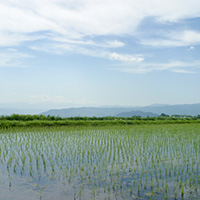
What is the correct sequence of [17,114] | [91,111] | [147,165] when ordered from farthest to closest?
[91,111], [17,114], [147,165]

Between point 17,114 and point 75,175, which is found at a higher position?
point 17,114

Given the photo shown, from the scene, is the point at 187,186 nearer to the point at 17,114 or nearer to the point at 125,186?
the point at 125,186

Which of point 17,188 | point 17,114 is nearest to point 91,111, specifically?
point 17,114

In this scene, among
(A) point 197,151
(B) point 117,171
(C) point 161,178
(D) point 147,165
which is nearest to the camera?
(C) point 161,178

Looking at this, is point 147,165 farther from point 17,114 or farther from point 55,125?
point 17,114

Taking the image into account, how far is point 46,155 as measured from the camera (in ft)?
18.6

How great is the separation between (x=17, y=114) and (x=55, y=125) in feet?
8.53

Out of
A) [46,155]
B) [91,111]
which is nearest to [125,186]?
[46,155]

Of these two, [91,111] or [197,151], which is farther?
[91,111]

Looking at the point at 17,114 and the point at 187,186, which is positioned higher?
the point at 17,114

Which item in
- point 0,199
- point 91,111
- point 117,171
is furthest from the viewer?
point 91,111

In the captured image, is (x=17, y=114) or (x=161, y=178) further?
(x=17, y=114)

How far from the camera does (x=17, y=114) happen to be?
44.7 ft

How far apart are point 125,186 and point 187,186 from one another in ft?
3.22
